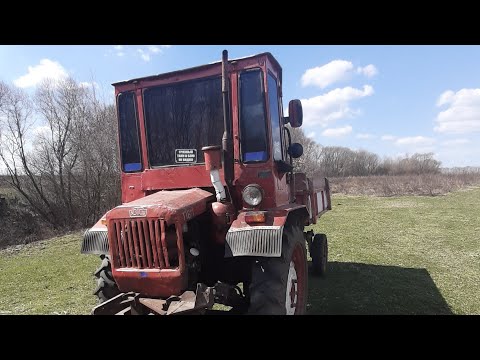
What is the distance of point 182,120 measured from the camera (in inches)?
164

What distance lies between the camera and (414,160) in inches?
1796

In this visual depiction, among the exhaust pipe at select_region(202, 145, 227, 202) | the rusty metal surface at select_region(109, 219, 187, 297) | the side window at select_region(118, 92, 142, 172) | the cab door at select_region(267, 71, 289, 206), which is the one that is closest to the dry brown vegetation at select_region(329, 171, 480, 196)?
the cab door at select_region(267, 71, 289, 206)

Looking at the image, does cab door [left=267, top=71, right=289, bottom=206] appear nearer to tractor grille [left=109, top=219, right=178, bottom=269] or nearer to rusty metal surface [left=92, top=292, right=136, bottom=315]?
tractor grille [left=109, top=219, right=178, bottom=269]

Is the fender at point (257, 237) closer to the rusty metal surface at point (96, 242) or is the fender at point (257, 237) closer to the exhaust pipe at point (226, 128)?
the exhaust pipe at point (226, 128)

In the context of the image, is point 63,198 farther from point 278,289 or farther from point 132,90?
point 278,289

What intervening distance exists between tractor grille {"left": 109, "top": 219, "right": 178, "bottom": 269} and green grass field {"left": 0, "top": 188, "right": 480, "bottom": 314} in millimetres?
2739

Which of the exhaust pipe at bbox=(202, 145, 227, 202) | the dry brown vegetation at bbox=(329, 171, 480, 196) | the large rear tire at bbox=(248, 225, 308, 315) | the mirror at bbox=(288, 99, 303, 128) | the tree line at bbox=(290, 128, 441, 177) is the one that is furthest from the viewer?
the tree line at bbox=(290, 128, 441, 177)

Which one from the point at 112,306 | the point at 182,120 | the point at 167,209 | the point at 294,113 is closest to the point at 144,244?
the point at 167,209

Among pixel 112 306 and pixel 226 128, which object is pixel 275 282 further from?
pixel 226 128

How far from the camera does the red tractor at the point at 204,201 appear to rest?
10.3 feet

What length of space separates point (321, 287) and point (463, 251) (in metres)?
4.73

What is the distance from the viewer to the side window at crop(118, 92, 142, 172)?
4391mm
